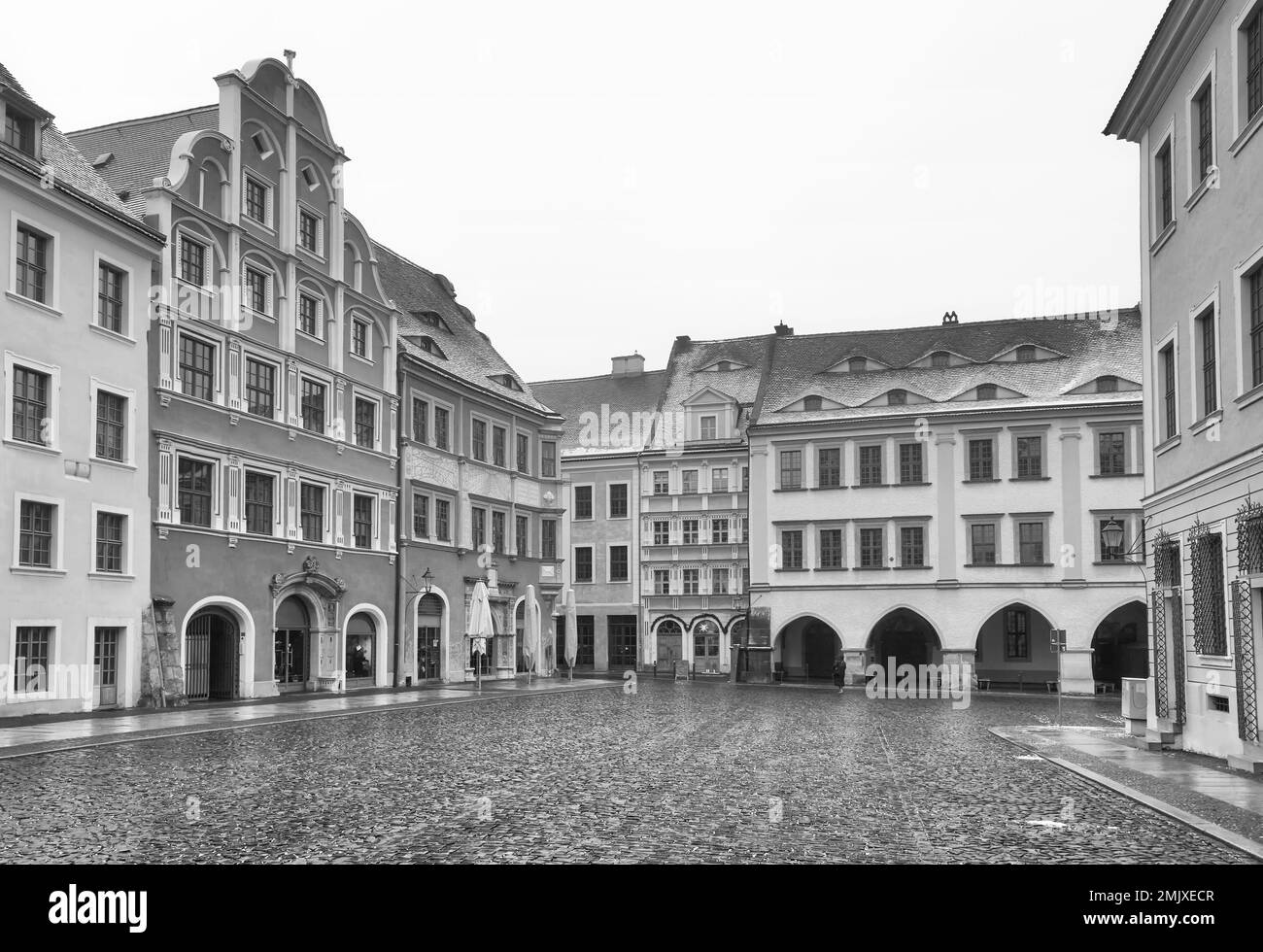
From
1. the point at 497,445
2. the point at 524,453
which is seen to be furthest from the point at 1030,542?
the point at 497,445

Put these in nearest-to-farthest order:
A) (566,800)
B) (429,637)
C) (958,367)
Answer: (566,800), (429,637), (958,367)

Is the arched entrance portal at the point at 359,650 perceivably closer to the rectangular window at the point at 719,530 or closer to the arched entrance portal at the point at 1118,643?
the rectangular window at the point at 719,530

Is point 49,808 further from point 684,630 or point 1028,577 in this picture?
point 684,630

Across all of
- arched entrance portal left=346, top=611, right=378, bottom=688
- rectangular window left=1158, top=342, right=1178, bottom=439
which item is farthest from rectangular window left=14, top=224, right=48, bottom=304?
rectangular window left=1158, top=342, right=1178, bottom=439

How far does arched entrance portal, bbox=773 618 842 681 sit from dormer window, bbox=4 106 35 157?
37155mm

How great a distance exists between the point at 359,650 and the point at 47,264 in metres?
16.6

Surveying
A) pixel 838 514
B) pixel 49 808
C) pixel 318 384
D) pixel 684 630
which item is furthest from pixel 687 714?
pixel 684 630

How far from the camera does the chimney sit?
227 ft

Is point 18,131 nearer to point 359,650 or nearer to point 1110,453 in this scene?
point 359,650

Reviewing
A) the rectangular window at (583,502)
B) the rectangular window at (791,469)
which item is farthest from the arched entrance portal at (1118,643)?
the rectangular window at (583,502)

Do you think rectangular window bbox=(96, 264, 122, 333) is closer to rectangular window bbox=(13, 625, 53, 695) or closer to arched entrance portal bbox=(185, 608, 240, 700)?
rectangular window bbox=(13, 625, 53, 695)

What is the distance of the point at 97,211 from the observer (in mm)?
29281

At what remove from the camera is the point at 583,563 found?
64.8 meters

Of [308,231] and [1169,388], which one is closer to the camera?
[1169,388]
